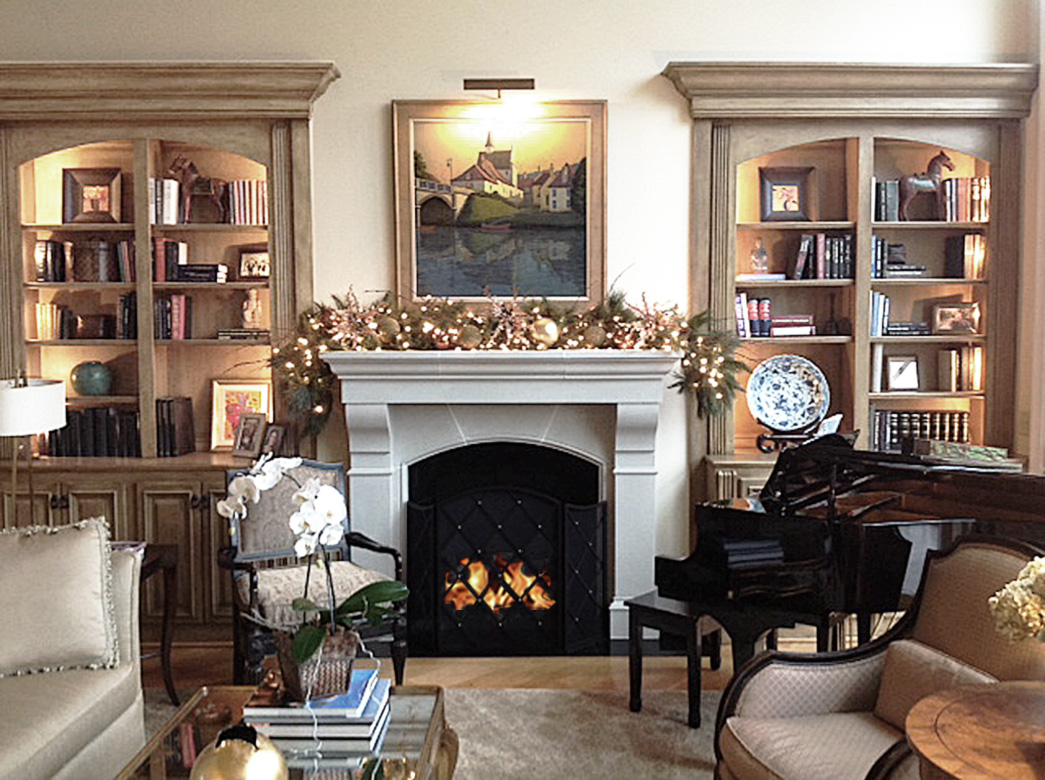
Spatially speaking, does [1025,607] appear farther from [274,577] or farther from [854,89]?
[854,89]

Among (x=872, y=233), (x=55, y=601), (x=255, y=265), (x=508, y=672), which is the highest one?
(x=872, y=233)

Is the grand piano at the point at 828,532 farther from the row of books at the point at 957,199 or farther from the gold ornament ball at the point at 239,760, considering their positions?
the gold ornament ball at the point at 239,760

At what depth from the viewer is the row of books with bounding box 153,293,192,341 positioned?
5.55m

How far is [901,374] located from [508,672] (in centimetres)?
244

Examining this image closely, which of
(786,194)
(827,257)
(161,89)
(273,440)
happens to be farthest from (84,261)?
(827,257)

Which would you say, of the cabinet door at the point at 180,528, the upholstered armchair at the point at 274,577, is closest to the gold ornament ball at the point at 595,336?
the upholstered armchair at the point at 274,577

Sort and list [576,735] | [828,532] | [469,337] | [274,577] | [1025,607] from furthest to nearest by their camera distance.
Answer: [469,337] → [274,577] → [576,735] → [828,532] → [1025,607]

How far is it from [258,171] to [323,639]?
3.40m

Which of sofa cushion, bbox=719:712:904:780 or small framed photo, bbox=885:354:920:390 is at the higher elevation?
small framed photo, bbox=885:354:920:390

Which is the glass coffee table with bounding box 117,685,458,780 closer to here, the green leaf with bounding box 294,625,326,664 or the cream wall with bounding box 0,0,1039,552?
the green leaf with bounding box 294,625,326,664

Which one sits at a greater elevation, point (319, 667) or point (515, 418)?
point (515, 418)

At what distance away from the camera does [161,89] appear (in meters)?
5.27

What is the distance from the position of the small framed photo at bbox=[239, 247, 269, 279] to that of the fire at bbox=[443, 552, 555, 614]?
68.2 inches

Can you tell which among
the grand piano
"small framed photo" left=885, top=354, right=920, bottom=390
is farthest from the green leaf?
"small framed photo" left=885, top=354, right=920, bottom=390
